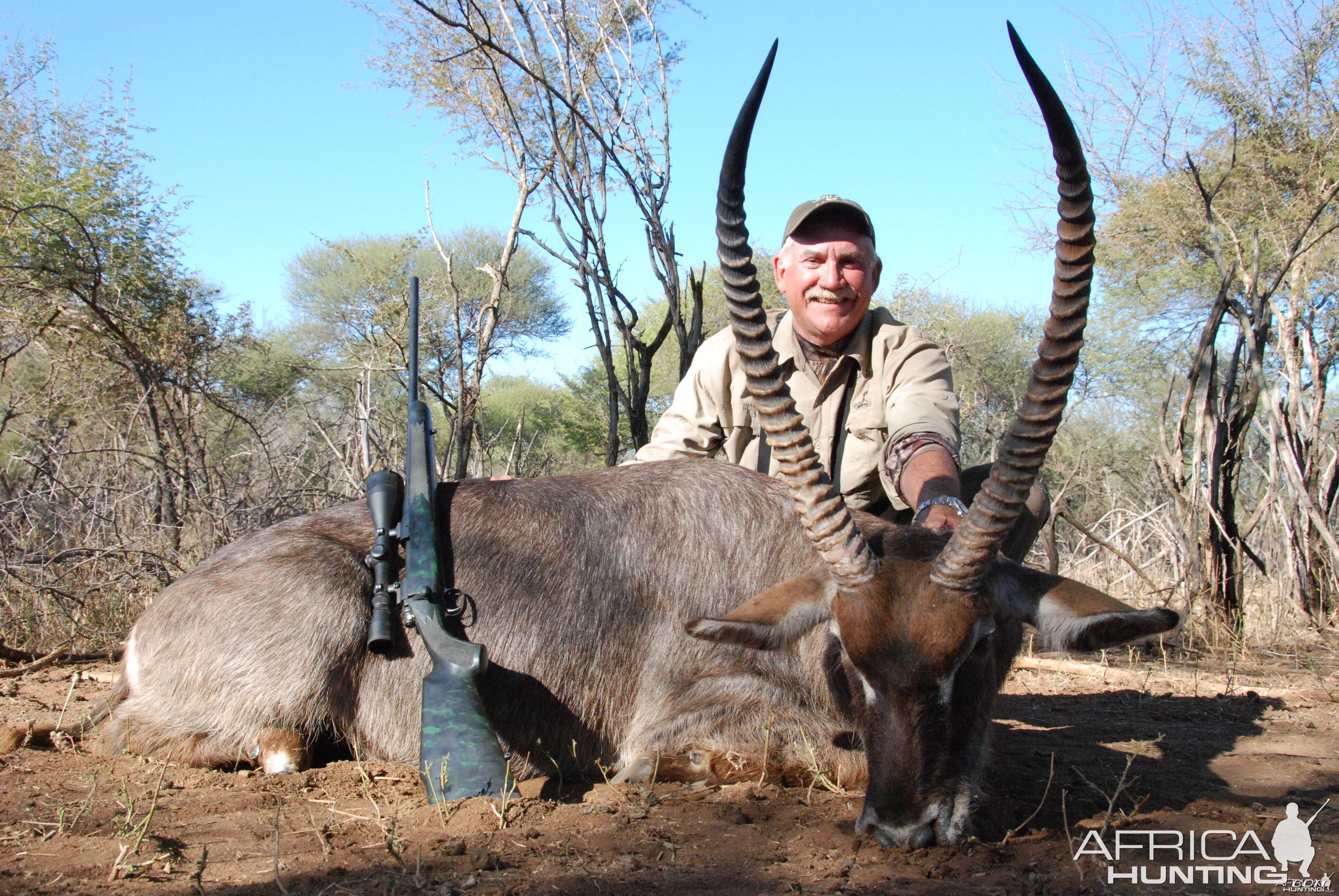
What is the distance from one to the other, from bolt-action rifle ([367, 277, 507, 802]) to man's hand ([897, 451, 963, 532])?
5.88ft

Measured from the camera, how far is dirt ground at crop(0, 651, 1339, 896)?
2.74 m

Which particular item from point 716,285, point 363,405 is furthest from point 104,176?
point 716,285

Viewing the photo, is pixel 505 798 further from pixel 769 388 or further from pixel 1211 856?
pixel 1211 856

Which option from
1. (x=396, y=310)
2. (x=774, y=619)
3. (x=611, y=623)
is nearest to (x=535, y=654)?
(x=611, y=623)

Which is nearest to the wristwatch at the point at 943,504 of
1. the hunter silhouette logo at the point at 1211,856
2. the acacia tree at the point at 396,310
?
the hunter silhouette logo at the point at 1211,856

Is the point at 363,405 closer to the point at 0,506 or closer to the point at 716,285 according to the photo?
the point at 0,506

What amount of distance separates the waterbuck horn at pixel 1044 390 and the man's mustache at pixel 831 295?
1987 mm

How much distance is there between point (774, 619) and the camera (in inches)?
134

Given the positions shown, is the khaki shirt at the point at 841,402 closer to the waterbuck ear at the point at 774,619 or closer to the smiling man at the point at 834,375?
the smiling man at the point at 834,375

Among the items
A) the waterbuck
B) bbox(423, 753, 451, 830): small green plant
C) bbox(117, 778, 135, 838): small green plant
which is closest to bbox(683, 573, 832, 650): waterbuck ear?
the waterbuck

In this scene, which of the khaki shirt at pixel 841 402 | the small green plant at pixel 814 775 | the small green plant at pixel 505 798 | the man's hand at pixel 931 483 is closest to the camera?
the small green plant at pixel 505 798

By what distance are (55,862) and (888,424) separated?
3.69m

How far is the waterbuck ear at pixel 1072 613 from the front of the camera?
3.10m

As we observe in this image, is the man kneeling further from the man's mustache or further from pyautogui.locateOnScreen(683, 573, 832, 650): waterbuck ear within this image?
pyautogui.locateOnScreen(683, 573, 832, 650): waterbuck ear
